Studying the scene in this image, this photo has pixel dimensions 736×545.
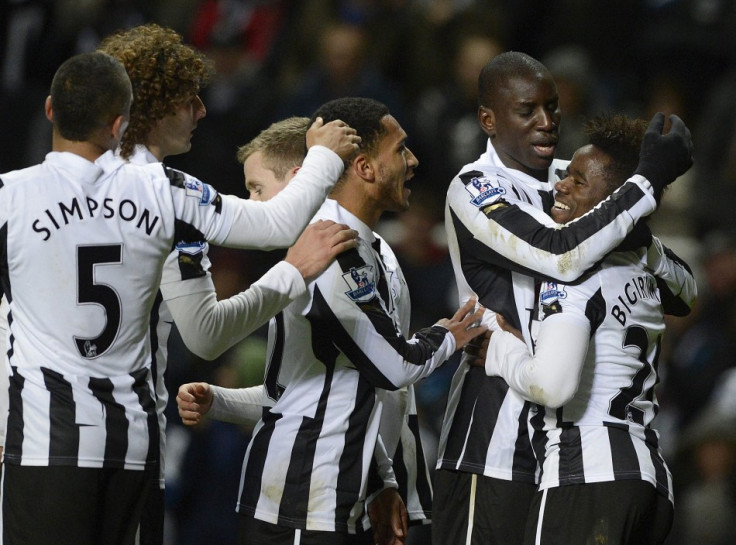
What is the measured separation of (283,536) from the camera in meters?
3.51

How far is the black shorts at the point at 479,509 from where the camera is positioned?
366 centimetres

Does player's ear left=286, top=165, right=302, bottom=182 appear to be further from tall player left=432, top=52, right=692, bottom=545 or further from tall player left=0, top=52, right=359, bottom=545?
tall player left=0, top=52, right=359, bottom=545

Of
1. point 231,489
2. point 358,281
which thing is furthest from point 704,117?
point 358,281

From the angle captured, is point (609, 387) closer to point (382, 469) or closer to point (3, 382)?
point (382, 469)

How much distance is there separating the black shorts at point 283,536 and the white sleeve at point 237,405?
431 millimetres

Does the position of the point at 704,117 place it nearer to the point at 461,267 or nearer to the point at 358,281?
the point at 461,267

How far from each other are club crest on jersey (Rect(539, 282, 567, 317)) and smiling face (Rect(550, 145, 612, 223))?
30 cm

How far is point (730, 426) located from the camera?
654cm

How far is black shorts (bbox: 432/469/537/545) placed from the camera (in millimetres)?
3662

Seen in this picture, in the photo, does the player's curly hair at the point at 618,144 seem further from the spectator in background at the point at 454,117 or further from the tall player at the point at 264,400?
the spectator in background at the point at 454,117

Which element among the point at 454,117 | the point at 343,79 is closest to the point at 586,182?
the point at 454,117

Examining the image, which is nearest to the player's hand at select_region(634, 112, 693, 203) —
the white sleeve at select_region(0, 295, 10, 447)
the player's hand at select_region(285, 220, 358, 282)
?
the player's hand at select_region(285, 220, 358, 282)

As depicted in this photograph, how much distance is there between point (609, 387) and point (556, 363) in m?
0.24

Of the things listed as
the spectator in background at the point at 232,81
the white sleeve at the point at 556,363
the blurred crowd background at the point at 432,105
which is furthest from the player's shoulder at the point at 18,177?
the spectator in background at the point at 232,81
